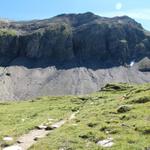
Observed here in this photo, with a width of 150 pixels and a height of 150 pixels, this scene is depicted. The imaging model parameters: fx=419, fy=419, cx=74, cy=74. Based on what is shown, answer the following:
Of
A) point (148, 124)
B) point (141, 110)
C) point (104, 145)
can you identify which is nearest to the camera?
point (104, 145)

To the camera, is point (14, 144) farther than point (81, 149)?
Yes

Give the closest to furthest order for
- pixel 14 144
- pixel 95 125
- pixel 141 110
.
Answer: pixel 14 144
pixel 95 125
pixel 141 110

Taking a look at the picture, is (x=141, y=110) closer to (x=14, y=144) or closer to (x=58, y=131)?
(x=58, y=131)

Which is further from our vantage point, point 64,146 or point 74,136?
point 74,136

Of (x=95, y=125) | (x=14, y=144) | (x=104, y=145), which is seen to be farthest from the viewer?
(x=95, y=125)

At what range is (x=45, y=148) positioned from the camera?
27.5m

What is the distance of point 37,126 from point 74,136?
1053cm

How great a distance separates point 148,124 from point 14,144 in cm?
1016

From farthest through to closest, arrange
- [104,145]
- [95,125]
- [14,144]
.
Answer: [95,125] < [14,144] < [104,145]

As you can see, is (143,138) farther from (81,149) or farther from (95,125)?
(95,125)

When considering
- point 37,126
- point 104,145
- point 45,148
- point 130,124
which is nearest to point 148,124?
point 130,124

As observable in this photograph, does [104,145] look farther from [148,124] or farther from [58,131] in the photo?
[58,131]

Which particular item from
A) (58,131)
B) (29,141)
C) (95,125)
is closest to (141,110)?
(95,125)

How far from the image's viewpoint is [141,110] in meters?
36.6
